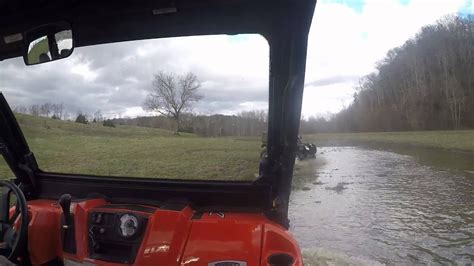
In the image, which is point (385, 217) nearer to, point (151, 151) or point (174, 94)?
point (151, 151)

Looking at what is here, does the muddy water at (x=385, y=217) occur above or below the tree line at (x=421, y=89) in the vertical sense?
below

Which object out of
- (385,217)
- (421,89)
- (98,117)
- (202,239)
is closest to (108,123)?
(98,117)

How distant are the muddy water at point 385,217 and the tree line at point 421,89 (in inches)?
71.4

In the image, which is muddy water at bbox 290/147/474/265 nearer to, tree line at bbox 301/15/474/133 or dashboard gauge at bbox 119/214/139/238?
tree line at bbox 301/15/474/133

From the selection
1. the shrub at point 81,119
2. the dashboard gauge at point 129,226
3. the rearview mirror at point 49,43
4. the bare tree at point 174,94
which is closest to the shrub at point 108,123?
the shrub at point 81,119

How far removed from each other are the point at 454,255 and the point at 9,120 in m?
5.93

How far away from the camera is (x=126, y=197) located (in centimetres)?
310

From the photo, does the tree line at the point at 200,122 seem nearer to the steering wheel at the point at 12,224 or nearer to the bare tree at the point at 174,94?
the bare tree at the point at 174,94

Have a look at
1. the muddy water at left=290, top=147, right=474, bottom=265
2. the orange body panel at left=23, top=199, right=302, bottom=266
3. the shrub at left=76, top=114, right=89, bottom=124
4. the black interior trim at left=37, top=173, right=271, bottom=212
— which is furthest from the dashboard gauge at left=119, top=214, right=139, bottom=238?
the muddy water at left=290, top=147, right=474, bottom=265

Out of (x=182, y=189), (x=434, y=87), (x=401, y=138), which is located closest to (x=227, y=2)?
(x=182, y=189)

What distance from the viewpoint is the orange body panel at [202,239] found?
2.24m

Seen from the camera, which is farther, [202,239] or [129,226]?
[129,226]

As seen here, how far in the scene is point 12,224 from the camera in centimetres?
291

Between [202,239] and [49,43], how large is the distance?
163 centimetres
